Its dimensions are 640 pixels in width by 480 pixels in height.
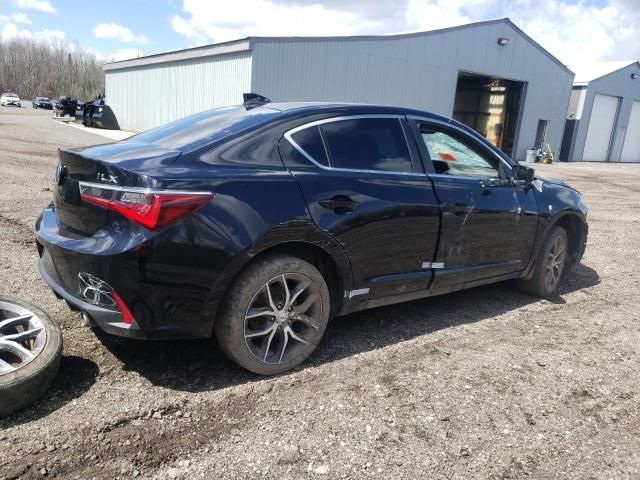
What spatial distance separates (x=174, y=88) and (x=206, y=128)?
23125 mm

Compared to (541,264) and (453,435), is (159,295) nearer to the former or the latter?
(453,435)

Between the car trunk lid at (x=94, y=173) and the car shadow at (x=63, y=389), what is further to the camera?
the car trunk lid at (x=94, y=173)

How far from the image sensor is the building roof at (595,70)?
3191cm

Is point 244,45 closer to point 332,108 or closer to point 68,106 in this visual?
point 332,108

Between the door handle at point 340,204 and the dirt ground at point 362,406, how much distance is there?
105 cm

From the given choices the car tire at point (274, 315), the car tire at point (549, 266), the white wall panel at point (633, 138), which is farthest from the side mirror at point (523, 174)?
the white wall panel at point (633, 138)

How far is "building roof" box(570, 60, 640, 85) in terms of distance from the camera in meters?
31.9

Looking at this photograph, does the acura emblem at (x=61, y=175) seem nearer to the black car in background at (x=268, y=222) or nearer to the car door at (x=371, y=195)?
the black car in background at (x=268, y=222)

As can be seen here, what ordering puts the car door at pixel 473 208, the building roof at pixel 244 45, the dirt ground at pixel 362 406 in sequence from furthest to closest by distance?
the building roof at pixel 244 45
the car door at pixel 473 208
the dirt ground at pixel 362 406

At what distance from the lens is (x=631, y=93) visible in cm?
3406

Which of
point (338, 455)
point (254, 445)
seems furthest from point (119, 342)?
point (338, 455)

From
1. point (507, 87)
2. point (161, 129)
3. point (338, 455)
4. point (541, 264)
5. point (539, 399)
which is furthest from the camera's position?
point (507, 87)

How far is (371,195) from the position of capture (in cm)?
339

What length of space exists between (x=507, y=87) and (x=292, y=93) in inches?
625
